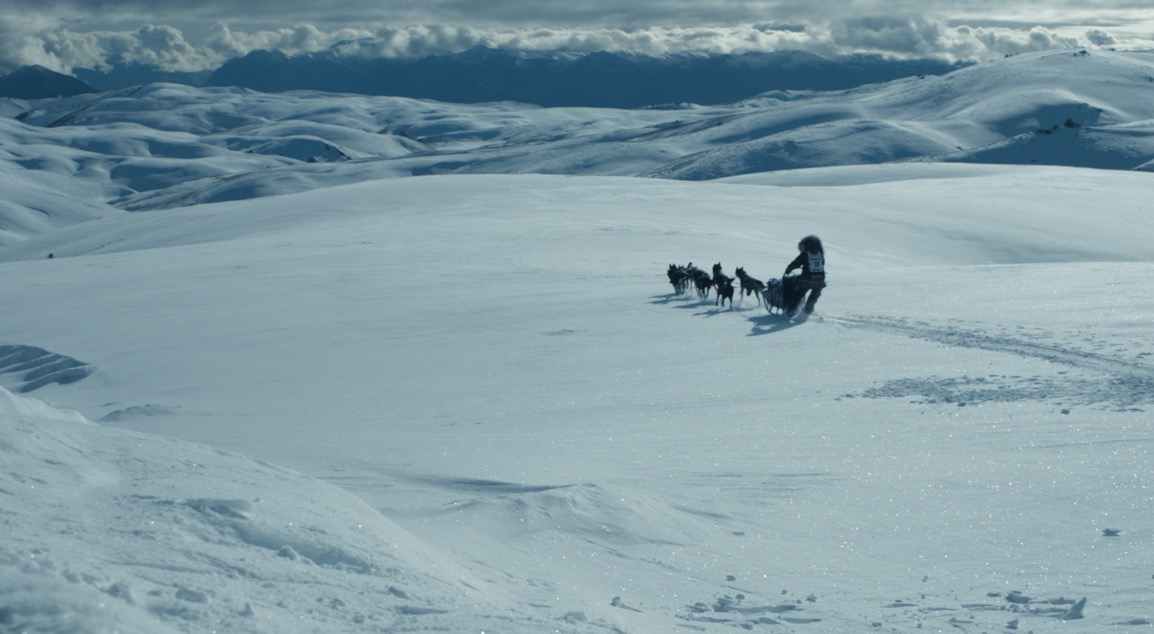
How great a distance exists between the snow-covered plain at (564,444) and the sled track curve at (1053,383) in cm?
5

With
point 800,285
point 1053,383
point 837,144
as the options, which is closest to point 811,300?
point 800,285

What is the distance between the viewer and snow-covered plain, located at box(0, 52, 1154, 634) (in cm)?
427

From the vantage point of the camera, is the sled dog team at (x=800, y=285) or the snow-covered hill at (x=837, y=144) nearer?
the sled dog team at (x=800, y=285)

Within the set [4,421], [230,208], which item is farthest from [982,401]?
[230,208]

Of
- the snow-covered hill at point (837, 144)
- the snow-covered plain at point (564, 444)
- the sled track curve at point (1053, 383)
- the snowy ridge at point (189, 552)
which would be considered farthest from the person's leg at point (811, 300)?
the snow-covered hill at point (837, 144)

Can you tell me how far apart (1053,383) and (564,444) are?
4.08 m

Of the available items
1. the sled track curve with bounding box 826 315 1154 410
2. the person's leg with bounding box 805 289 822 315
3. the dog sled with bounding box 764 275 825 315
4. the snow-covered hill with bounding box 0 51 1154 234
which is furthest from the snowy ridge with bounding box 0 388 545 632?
the snow-covered hill with bounding box 0 51 1154 234

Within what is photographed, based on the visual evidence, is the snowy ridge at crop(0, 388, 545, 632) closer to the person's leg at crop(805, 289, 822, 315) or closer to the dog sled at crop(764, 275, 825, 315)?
the dog sled at crop(764, 275, 825, 315)

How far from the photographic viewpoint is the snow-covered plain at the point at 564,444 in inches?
168

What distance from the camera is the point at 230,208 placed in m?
41.2

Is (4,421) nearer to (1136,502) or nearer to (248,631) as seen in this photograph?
(248,631)

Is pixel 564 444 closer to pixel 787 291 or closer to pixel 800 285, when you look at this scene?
pixel 787 291

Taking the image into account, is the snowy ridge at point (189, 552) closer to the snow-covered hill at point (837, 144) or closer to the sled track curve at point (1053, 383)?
the sled track curve at point (1053, 383)

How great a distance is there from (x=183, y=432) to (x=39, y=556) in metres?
5.09
